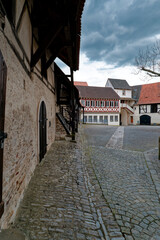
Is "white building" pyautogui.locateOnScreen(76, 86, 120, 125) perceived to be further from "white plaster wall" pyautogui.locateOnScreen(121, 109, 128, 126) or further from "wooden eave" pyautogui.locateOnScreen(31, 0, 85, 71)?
"wooden eave" pyautogui.locateOnScreen(31, 0, 85, 71)

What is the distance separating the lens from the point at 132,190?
3756 mm

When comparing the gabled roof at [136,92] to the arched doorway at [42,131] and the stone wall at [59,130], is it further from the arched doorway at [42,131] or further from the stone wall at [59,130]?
the arched doorway at [42,131]

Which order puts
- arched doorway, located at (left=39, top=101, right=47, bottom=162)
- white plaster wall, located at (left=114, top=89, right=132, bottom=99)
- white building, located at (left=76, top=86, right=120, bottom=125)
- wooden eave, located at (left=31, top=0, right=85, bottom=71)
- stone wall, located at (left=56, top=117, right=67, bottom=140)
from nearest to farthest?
wooden eave, located at (left=31, top=0, right=85, bottom=71) → arched doorway, located at (left=39, top=101, right=47, bottom=162) → stone wall, located at (left=56, top=117, right=67, bottom=140) → white building, located at (left=76, top=86, right=120, bottom=125) → white plaster wall, located at (left=114, top=89, right=132, bottom=99)

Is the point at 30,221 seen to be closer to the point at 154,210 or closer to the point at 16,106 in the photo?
the point at 16,106

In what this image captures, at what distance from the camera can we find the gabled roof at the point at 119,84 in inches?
1294

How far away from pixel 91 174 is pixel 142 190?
149 cm

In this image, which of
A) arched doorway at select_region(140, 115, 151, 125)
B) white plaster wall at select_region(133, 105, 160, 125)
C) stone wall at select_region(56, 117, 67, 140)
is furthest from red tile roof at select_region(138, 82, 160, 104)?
stone wall at select_region(56, 117, 67, 140)

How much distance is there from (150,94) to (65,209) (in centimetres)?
3366

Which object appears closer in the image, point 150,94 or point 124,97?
point 150,94

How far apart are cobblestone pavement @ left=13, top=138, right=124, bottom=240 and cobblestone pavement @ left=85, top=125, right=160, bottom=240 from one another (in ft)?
0.72

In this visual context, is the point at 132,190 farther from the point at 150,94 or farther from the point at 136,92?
the point at 136,92

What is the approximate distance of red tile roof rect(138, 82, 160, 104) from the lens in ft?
101

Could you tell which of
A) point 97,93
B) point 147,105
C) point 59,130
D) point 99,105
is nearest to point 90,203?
point 59,130

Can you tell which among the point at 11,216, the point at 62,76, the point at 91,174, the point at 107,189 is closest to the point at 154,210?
the point at 107,189
